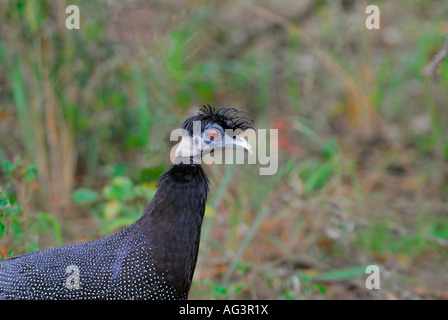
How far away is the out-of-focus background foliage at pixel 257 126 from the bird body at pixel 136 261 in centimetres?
41

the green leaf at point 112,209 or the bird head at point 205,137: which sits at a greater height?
the bird head at point 205,137

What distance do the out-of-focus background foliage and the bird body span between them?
0.41 metres

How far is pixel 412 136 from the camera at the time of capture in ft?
17.5

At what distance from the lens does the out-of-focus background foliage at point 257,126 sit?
11.5 ft

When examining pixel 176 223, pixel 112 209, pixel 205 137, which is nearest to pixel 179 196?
pixel 176 223

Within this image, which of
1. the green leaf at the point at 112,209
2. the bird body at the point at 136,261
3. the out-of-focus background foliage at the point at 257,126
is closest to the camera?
the bird body at the point at 136,261

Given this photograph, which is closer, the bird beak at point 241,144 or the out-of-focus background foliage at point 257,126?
the bird beak at point 241,144

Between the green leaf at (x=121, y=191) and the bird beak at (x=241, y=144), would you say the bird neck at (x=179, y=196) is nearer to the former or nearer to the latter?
the bird beak at (x=241, y=144)

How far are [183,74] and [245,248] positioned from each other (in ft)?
6.64

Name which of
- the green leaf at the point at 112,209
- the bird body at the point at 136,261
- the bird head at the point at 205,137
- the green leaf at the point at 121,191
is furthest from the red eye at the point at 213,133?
the green leaf at the point at 112,209

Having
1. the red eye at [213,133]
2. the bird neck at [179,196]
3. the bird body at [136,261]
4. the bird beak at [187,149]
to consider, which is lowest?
the bird body at [136,261]

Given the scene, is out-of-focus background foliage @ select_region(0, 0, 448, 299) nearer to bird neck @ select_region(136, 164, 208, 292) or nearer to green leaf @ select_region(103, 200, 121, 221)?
green leaf @ select_region(103, 200, 121, 221)

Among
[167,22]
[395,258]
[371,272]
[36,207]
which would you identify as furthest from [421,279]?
[167,22]

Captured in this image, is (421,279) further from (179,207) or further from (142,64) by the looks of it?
(142,64)
